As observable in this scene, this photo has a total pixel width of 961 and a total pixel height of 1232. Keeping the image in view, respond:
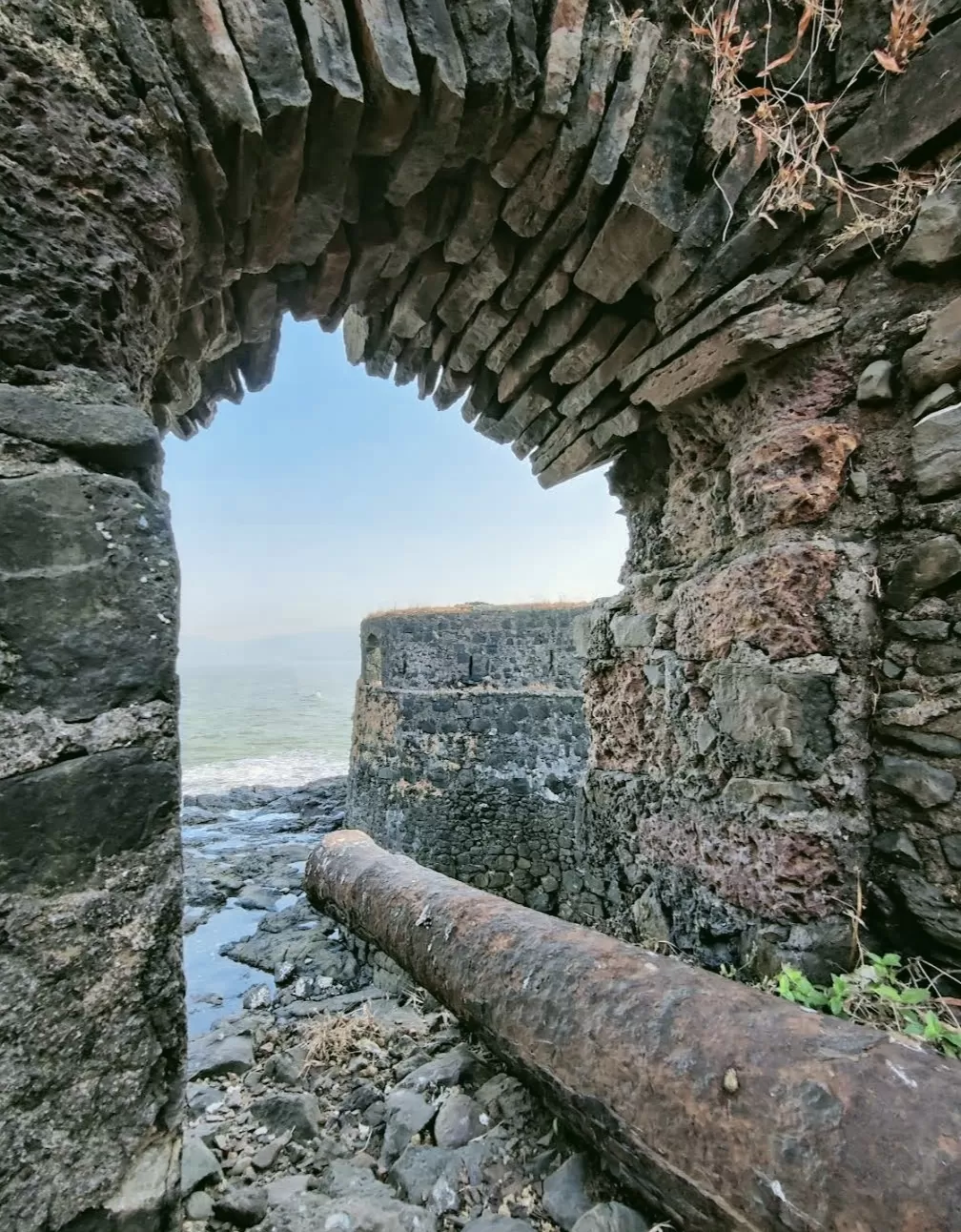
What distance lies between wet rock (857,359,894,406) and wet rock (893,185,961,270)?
0.83 ft

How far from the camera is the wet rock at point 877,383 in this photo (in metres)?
1.73

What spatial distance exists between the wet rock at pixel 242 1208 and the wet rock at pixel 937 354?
102 inches

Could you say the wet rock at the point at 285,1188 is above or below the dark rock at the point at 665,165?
below

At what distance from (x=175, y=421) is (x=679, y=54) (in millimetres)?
2022

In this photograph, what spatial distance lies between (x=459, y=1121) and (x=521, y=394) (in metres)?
2.49

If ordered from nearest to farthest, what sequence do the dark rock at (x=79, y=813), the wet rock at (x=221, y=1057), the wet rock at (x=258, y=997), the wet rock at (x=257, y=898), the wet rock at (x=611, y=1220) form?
1. the dark rock at (x=79, y=813)
2. the wet rock at (x=611, y=1220)
3. the wet rock at (x=221, y=1057)
4. the wet rock at (x=258, y=997)
5. the wet rock at (x=257, y=898)

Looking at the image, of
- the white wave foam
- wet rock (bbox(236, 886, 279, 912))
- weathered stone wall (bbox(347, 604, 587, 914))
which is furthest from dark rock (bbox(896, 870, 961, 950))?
the white wave foam

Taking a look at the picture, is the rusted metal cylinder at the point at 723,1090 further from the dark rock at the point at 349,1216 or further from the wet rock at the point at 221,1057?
the wet rock at the point at 221,1057

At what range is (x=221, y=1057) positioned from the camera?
7.89 feet

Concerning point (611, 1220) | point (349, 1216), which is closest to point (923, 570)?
point (611, 1220)

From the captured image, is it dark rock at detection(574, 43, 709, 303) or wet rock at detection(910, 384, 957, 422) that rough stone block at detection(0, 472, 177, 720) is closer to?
dark rock at detection(574, 43, 709, 303)

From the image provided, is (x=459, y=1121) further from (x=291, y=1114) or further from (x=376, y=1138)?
(x=291, y=1114)

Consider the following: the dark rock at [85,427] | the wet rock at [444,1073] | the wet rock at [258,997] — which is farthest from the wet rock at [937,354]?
the wet rock at [258,997]

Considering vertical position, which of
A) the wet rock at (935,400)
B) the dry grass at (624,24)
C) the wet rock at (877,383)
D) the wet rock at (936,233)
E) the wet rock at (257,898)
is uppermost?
the dry grass at (624,24)
